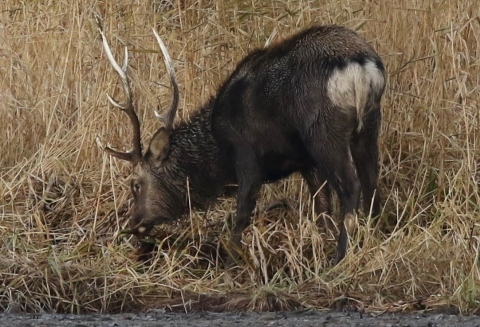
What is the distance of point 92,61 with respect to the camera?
8.95 meters

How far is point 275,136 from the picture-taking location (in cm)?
780

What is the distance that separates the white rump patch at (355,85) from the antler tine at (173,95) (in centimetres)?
101

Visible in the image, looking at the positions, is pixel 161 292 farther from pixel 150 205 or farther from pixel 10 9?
pixel 10 9

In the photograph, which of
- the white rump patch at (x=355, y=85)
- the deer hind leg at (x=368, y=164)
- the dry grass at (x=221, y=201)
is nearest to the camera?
the dry grass at (x=221, y=201)

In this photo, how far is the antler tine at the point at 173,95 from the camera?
785 cm

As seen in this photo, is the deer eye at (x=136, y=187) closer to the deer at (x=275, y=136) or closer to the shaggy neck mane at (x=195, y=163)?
the deer at (x=275, y=136)

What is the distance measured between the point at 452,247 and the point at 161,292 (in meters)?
1.61

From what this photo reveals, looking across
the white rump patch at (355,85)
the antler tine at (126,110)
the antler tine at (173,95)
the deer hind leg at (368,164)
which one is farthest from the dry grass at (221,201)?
the white rump patch at (355,85)

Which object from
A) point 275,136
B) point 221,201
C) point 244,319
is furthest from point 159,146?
point 244,319

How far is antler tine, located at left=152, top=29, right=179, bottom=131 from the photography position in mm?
7848

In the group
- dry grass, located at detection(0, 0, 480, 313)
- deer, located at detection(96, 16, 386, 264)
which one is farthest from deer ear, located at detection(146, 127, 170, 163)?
dry grass, located at detection(0, 0, 480, 313)

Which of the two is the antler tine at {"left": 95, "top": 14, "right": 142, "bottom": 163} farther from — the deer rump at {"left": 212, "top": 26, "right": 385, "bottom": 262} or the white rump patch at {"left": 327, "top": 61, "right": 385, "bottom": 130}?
the white rump patch at {"left": 327, "top": 61, "right": 385, "bottom": 130}

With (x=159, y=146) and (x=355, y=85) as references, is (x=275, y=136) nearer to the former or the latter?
(x=355, y=85)

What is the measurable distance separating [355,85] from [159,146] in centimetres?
157
